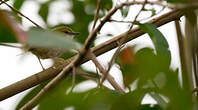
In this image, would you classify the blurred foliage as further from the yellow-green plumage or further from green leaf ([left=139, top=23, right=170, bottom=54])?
the yellow-green plumage

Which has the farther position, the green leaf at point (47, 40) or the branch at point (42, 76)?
the branch at point (42, 76)

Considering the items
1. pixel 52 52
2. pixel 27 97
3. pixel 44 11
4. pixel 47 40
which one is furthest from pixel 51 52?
pixel 47 40

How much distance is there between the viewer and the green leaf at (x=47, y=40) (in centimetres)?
92

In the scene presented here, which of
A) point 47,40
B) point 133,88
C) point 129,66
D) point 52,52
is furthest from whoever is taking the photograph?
point 52,52

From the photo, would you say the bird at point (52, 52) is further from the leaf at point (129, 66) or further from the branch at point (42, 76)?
the leaf at point (129, 66)

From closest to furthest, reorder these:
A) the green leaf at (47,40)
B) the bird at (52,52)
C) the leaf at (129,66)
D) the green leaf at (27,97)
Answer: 1. the green leaf at (47,40)
2. the leaf at (129,66)
3. the green leaf at (27,97)
4. the bird at (52,52)

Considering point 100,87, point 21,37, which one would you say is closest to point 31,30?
point 21,37

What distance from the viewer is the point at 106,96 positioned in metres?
1.38

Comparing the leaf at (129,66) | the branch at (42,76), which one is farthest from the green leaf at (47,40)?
the branch at (42,76)

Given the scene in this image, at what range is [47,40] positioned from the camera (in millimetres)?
966

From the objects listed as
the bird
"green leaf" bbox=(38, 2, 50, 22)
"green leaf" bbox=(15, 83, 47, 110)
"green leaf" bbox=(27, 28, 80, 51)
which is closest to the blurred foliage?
"green leaf" bbox=(27, 28, 80, 51)

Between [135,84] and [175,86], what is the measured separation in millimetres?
223

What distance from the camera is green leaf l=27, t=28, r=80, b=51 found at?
3.03 feet

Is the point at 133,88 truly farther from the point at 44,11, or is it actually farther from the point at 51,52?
the point at 44,11
